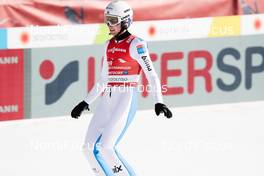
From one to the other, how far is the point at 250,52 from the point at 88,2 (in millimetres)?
2352

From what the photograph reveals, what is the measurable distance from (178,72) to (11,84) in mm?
2252

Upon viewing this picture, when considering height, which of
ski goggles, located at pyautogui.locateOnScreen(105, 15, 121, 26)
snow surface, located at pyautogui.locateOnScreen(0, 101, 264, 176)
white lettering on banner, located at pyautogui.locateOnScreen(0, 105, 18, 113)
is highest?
ski goggles, located at pyautogui.locateOnScreen(105, 15, 121, 26)

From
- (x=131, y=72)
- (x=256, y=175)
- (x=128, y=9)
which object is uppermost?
(x=128, y=9)

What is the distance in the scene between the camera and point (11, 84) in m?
9.84

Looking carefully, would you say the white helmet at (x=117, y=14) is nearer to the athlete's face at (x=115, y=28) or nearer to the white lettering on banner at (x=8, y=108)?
the athlete's face at (x=115, y=28)

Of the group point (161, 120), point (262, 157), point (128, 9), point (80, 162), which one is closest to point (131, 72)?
point (128, 9)

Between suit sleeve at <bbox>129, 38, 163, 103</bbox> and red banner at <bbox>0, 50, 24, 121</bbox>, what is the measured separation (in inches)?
123

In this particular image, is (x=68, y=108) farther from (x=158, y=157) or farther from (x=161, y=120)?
(x=158, y=157)

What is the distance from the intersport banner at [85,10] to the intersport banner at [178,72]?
1.13 ft

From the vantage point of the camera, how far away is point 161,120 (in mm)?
10078

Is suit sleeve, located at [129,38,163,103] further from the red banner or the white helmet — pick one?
the red banner

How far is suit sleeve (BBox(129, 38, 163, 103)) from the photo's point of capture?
6864 millimetres

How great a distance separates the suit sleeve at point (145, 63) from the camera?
686cm

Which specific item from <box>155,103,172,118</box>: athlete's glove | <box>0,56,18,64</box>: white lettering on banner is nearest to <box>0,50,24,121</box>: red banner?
<box>0,56,18,64</box>: white lettering on banner
